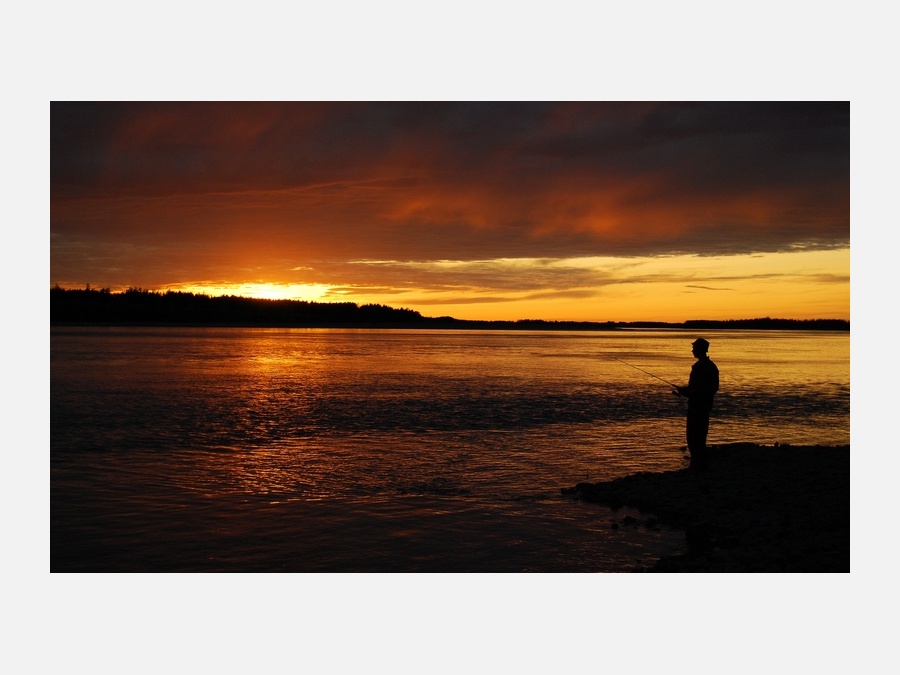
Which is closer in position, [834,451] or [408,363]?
[834,451]

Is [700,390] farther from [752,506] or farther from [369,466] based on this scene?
[369,466]

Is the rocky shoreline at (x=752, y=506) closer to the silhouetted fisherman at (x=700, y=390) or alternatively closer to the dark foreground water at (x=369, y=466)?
the dark foreground water at (x=369, y=466)

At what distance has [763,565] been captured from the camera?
815cm

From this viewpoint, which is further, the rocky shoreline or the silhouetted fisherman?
the silhouetted fisherman

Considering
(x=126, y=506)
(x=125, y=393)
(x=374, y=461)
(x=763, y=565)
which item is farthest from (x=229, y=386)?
(x=763, y=565)

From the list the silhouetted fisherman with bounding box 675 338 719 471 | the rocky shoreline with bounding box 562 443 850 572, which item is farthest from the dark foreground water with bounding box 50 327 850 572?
the silhouetted fisherman with bounding box 675 338 719 471

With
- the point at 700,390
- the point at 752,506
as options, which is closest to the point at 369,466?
the point at 700,390

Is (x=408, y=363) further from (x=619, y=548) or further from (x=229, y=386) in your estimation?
(x=619, y=548)

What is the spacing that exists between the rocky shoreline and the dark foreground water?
495 millimetres

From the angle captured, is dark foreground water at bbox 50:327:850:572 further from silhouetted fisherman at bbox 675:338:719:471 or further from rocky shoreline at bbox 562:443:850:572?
silhouetted fisherman at bbox 675:338:719:471

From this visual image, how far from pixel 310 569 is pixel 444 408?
15.7 m

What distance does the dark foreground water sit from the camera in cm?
936

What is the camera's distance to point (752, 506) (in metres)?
10.4

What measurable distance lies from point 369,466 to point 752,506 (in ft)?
24.6
